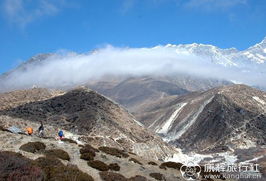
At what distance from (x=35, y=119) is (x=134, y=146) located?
40.7 metres

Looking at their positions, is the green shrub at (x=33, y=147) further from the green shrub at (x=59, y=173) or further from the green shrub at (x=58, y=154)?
the green shrub at (x=59, y=173)

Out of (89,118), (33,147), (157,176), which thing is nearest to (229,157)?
(89,118)

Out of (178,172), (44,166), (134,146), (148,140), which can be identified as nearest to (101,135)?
(134,146)

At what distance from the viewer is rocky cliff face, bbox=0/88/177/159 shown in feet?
468

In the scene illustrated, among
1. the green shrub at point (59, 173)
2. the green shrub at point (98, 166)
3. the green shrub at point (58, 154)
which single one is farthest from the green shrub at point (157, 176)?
the green shrub at point (59, 173)

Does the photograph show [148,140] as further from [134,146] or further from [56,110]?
[56,110]

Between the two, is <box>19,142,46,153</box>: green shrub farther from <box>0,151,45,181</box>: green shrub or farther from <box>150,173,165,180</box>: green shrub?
<box>0,151,45,181</box>: green shrub

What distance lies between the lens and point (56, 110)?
552 feet

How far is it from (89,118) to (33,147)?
403ft

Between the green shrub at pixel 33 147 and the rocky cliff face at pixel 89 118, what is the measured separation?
9018 centimetres

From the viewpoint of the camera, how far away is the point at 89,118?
155 metres

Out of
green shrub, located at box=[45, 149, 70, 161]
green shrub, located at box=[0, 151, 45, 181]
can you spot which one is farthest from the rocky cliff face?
green shrub, located at box=[0, 151, 45, 181]

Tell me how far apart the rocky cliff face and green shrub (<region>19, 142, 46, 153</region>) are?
296ft

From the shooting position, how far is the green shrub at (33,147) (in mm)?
32188
